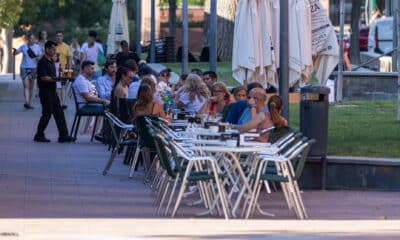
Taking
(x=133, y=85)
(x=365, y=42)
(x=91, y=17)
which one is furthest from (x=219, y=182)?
(x=91, y=17)

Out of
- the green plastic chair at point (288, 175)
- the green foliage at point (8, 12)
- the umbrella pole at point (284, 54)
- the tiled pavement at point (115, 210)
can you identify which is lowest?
the tiled pavement at point (115, 210)

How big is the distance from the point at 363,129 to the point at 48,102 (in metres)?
5.69

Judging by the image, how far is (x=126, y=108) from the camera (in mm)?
18594

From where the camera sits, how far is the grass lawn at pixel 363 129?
16781mm

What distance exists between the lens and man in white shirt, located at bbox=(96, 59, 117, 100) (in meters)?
21.8

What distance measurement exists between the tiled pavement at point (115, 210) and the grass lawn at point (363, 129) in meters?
1.67

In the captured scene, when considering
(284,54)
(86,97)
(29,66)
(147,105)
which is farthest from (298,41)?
(29,66)

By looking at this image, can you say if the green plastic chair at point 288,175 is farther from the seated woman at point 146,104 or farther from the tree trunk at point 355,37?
the tree trunk at point 355,37

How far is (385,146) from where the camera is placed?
17109mm

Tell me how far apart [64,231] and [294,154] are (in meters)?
2.84

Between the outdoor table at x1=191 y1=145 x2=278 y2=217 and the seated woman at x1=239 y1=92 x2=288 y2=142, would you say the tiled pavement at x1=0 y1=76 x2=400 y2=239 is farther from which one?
the seated woman at x1=239 y1=92 x2=288 y2=142

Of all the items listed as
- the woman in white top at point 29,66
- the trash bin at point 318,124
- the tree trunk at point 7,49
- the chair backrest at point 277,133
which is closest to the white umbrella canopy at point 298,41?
the trash bin at point 318,124

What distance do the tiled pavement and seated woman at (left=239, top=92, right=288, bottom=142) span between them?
891mm

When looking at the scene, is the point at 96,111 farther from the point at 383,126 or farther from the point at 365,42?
the point at 365,42
